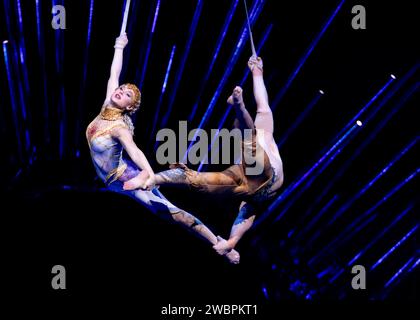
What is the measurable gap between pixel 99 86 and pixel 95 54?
0.81 ft

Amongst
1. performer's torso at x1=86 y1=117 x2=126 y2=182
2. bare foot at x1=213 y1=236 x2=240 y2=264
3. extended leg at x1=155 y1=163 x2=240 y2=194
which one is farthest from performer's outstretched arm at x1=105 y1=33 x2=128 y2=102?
bare foot at x1=213 y1=236 x2=240 y2=264

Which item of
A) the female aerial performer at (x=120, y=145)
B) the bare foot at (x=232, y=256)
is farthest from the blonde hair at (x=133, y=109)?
the bare foot at (x=232, y=256)

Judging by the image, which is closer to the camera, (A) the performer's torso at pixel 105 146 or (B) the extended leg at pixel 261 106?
(A) the performer's torso at pixel 105 146

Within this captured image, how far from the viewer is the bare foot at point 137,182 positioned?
11.9ft

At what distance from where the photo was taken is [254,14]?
4750 mm

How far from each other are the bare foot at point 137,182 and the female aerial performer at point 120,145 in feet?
0.36

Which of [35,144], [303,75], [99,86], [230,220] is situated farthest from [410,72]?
[35,144]

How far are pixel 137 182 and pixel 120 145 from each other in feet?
1.30

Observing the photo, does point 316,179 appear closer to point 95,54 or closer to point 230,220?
point 230,220

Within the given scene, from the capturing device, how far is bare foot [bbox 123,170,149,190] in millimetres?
3635

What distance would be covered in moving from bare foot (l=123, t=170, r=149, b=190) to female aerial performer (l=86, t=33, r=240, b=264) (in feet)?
0.36

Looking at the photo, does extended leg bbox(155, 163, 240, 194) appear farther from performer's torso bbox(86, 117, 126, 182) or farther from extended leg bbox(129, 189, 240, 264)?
performer's torso bbox(86, 117, 126, 182)

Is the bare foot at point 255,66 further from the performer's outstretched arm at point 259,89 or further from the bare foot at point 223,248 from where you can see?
the bare foot at point 223,248

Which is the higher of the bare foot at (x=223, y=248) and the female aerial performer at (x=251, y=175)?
the female aerial performer at (x=251, y=175)
